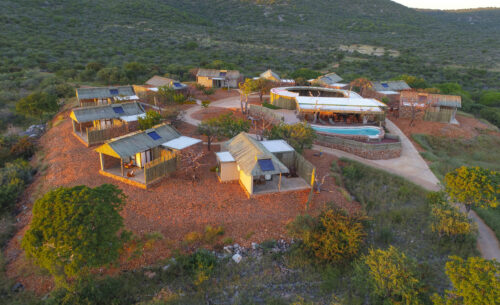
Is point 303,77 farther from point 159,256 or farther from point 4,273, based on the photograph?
point 4,273

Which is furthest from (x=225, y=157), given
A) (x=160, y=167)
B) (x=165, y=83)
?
(x=165, y=83)

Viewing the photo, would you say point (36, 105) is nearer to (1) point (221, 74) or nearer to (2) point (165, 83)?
(2) point (165, 83)

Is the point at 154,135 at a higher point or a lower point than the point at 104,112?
Result: lower

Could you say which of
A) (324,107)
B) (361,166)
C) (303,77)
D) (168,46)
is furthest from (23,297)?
(168,46)

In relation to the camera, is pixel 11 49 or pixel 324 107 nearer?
pixel 324 107

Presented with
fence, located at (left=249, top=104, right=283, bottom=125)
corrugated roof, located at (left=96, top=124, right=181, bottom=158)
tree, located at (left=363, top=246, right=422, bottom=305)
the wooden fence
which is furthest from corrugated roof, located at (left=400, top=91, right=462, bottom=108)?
corrugated roof, located at (left=96, top=124, right=181, bottom=158)

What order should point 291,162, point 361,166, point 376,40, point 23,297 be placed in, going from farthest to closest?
point 376,40
point 361,166
point 291,162
point 23,297

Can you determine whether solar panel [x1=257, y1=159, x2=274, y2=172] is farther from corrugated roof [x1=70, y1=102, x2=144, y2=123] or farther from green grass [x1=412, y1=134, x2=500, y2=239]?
corrugated roof [x1=70, y1=102, x2=144, y2=123]
